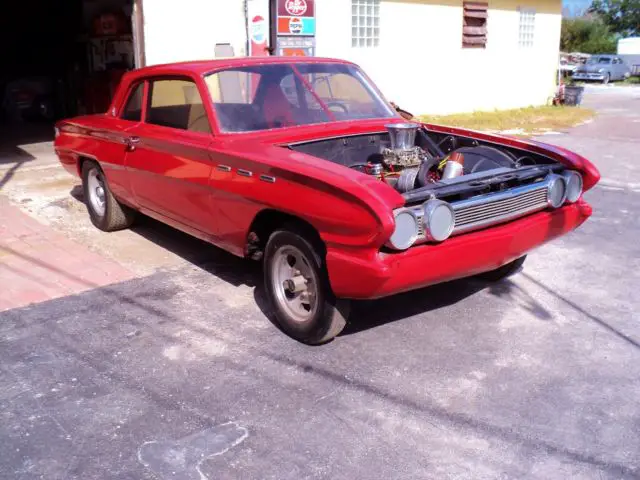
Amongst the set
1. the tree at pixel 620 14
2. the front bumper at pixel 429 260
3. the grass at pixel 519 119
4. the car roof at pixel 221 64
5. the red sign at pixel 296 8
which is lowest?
the front bumper at pixel 429 260

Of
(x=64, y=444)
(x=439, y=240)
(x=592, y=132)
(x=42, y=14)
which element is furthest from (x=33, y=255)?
(x=592, y=132)

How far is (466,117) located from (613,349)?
13071mm

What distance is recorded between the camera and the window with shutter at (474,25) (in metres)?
16.8

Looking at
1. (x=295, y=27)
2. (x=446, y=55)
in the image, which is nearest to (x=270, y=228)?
(x=295, y=27)

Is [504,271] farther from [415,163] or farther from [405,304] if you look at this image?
[415,163]

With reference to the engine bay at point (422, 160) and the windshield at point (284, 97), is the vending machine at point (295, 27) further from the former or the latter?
the engine bay at point (422, 160)

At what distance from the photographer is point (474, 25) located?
17141 millimetres

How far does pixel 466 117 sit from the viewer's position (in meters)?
16.6

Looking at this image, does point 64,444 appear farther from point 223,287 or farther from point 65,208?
point 65,208

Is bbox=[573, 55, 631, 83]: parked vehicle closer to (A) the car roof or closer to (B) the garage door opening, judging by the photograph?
(B) the garage door opening

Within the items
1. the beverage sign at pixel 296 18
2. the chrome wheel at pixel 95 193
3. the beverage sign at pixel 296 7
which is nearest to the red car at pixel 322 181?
the chrome wheel at pixel 95 193

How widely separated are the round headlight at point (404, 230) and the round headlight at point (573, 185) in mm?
1431

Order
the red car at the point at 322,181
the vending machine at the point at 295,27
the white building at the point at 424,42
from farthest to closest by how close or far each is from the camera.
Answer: the vending machine at the point at 295,27
the white building at the point at 424,42
the red car at the point at 322,181

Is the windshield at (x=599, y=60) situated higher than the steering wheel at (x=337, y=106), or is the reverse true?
the windshield at (x=599, y=60)
